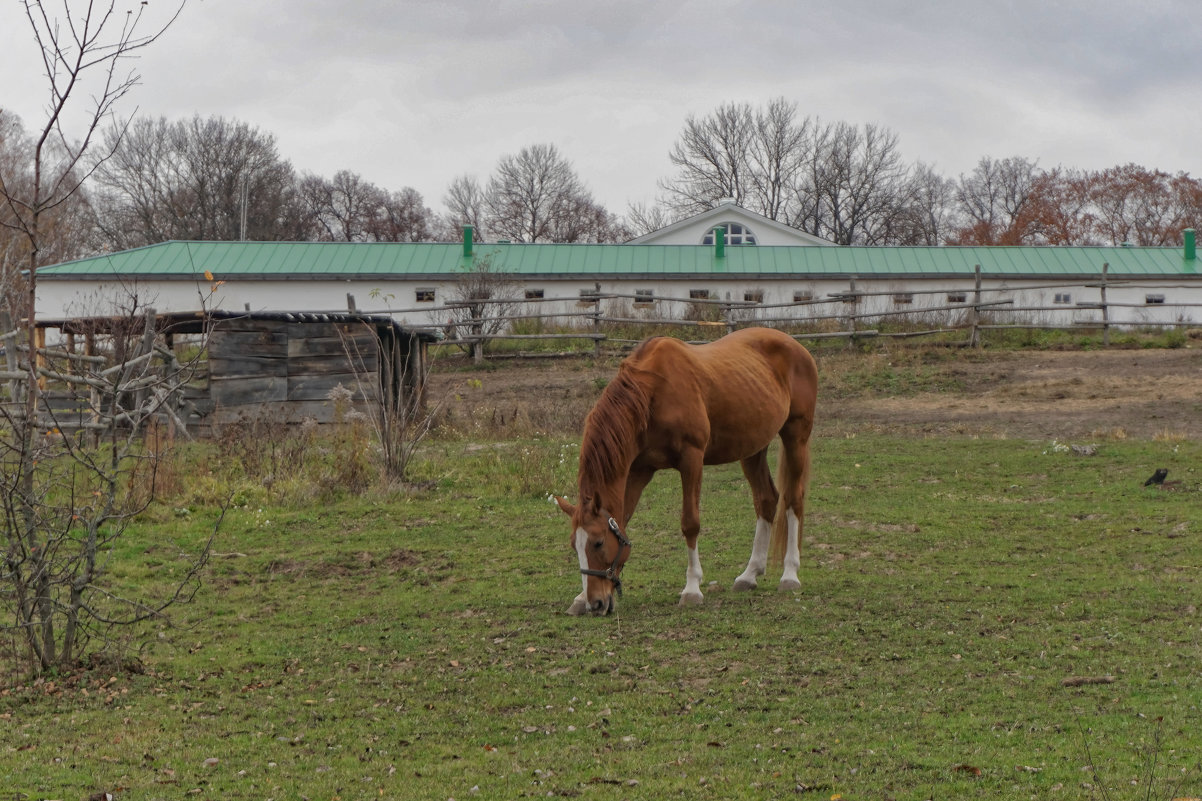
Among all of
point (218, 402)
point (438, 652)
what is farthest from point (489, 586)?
point (218, 402)

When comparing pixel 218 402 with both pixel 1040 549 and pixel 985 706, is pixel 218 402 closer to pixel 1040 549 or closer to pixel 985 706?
pixel 1040 549

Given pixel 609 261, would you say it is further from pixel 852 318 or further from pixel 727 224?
pixel 852 318

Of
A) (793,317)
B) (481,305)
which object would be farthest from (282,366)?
(793,317)

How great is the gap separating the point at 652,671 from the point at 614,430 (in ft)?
5.20

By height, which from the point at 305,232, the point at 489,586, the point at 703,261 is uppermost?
the point at 305,232

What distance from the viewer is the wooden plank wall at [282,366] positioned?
17.3 metres

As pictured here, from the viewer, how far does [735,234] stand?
3784cm

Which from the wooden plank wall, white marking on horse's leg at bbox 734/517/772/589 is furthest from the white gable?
white marking on horse's leg at bbox 734/517/772/589

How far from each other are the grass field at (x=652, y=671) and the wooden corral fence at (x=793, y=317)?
53.5 feet

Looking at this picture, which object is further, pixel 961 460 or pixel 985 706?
pixel 961 460

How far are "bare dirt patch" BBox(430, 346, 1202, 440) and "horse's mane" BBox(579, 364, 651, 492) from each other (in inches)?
328

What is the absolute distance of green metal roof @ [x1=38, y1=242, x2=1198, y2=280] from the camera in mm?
32438

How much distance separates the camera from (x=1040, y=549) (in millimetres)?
8898

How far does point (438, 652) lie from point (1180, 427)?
14523 mm
